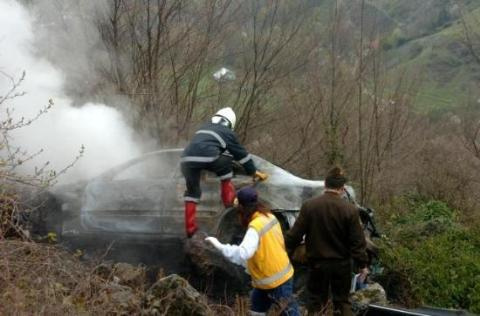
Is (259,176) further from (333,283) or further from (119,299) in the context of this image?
(119,299)

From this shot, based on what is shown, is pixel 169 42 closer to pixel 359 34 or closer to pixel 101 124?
pixel 101 124

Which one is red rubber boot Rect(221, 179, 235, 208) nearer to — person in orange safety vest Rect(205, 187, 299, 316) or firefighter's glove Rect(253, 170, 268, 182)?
firefighter's glove Rect(253, 170, 268, 182)

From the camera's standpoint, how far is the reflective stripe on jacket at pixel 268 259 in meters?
5.44

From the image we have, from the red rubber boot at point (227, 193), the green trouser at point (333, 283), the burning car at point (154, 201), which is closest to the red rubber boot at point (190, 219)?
the burning car at point (154, 201)

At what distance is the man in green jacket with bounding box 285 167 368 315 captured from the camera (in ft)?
19.1

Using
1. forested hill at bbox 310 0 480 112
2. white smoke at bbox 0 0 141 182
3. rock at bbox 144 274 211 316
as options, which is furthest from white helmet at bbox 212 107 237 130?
forested hill at bbox 310 0 480 112

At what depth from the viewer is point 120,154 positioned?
9.30 m

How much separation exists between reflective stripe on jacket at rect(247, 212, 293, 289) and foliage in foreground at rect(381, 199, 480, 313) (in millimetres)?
3058

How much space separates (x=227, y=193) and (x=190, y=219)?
1.73 ft

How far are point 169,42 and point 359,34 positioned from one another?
12.6 feet

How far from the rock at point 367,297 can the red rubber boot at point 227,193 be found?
1684mm

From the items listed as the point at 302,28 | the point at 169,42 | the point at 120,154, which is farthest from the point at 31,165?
the point at 302,28

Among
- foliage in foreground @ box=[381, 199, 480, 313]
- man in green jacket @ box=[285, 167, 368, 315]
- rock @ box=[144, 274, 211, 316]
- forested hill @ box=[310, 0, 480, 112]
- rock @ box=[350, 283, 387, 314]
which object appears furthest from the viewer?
forested hill @ box=[310, 0, 480, 112]

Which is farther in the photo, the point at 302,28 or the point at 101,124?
the point at 302,28
